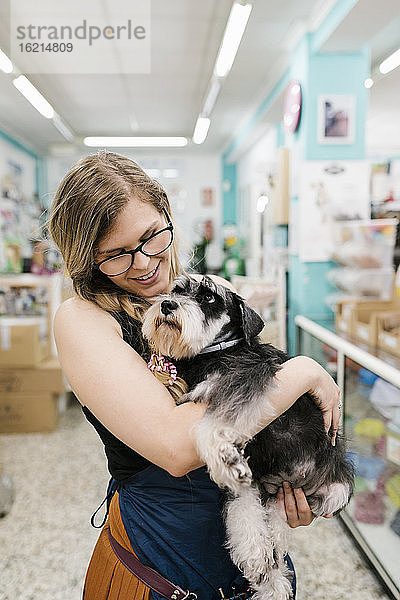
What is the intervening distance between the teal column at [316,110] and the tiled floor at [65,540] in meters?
1.66

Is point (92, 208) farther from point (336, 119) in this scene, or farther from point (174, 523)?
point (336, 119)

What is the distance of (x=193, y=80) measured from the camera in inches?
217

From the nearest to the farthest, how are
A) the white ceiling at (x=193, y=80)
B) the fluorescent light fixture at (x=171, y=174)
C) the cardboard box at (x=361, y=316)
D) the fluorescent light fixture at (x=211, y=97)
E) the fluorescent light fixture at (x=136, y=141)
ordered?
the cardboard box at (x=361, y=316) → the white ceiling at (x=193, y=80) → the fluorescent light fixture at (x=211, y=97) → the fluorescent light fixture at (x=136, y=141) → the fluorescent light fixture at (x=171, y=174)

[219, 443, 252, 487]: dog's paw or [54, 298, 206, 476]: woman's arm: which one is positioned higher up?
[54, 298, 206, 476]: woman's arm

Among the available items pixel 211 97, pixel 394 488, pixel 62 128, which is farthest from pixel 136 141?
pixel 394 488

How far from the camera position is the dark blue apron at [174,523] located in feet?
3.90

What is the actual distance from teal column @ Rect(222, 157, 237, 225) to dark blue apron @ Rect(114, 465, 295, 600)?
9392 mm

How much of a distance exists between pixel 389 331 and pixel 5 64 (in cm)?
413

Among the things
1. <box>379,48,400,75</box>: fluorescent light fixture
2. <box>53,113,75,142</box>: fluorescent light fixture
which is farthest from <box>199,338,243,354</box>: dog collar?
<box>53,113,75,142</box>: fluorescent light fixture

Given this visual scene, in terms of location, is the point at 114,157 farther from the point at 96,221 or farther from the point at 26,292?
the point at 26,292

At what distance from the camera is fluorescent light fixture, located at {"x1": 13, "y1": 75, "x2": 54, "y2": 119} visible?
17.3 feet

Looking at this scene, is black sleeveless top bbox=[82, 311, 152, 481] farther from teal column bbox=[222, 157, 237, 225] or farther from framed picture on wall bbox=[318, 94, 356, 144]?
teal column bbox=[222, 157, 237, 225]

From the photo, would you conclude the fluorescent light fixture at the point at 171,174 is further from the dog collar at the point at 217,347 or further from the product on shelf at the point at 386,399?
the dog collar at the point at 217,347

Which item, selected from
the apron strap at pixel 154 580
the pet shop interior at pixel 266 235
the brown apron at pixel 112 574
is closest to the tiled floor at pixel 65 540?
the pet shop interior at pixel 266 235
